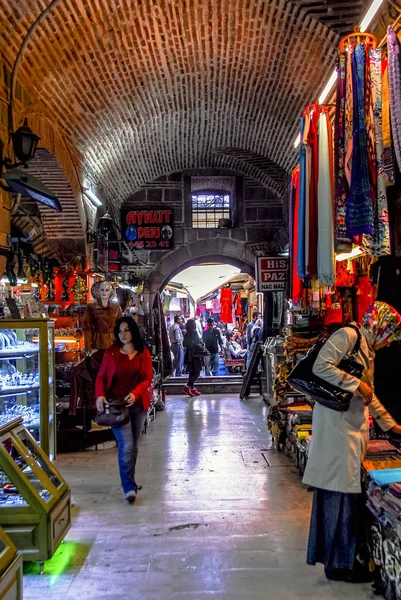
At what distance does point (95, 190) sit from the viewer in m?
9.26

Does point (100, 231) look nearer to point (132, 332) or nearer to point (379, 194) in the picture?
point (132, 332)

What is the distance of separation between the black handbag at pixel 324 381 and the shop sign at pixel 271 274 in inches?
247

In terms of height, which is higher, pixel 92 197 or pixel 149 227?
pixel 149 227

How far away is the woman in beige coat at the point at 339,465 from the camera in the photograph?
118 inches

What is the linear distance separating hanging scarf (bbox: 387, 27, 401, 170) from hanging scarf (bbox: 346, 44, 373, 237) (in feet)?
0.76

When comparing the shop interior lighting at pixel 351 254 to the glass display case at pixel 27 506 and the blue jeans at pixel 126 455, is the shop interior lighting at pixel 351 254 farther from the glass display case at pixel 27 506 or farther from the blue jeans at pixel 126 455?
the glass display case at pixel 27 506

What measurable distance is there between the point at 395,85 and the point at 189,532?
342 cm

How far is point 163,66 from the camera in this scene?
6.84 metres

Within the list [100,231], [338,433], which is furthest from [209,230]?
[338,433]

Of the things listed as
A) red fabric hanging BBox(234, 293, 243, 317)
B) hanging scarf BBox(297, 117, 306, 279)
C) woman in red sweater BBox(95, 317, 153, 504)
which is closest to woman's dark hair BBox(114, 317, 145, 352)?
woman in red sweater BBox(95, 317, 153, 504)

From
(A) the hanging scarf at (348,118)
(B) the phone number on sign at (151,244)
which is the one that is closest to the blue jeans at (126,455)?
(A) the hanging scarf at (348,118)

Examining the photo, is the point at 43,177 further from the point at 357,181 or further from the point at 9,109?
the point at 357,181

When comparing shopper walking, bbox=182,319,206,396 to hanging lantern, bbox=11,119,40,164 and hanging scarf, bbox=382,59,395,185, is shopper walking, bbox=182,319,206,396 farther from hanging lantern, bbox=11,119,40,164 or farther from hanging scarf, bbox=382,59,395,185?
hanging scarf, bbox=382,59,395,185

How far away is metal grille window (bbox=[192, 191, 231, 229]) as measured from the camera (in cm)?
1285
